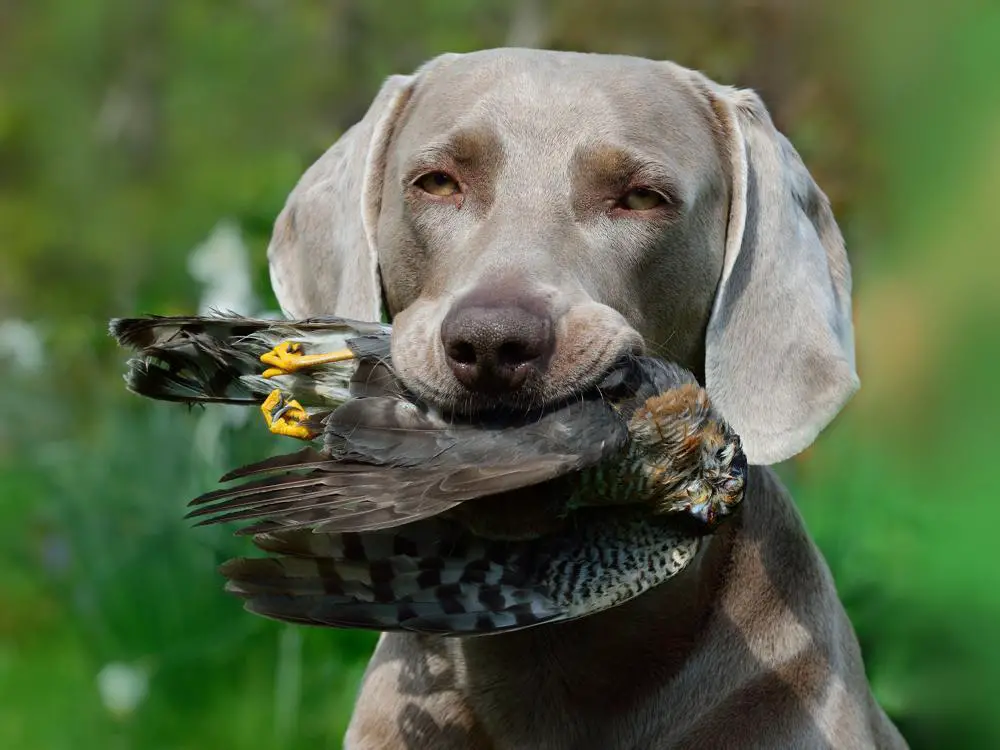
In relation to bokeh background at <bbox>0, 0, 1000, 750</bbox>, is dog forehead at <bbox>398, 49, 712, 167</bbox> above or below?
above

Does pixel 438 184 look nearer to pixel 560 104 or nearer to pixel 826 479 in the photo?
pixel 560 104

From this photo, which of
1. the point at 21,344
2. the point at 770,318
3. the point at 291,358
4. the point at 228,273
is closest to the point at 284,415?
the point at 291,358

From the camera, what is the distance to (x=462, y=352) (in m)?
2.16

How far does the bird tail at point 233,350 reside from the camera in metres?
2.31

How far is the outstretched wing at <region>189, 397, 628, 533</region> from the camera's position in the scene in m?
2.01

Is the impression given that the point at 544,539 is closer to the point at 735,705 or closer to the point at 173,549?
the point at 735,705

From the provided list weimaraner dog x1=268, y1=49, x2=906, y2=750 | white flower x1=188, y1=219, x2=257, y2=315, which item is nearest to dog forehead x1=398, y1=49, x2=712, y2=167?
weimaraner dog x1=268, y1=49, x2=906, y2=750

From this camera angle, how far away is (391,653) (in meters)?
2.80

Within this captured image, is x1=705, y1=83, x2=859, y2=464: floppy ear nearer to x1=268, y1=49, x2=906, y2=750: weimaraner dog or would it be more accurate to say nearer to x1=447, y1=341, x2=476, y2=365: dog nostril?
x1=268, y1=49, x2=906, y2=750: weimaraner dog

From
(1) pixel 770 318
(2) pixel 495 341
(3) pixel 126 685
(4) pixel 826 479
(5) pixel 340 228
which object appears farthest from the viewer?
(3) pixel 126 685

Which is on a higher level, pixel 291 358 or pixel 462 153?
pixel 462 153

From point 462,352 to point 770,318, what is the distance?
2.43 feet

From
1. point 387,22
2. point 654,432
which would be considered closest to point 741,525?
point 654,432

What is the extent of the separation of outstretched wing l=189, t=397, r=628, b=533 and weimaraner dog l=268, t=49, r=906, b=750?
0.26 metres
